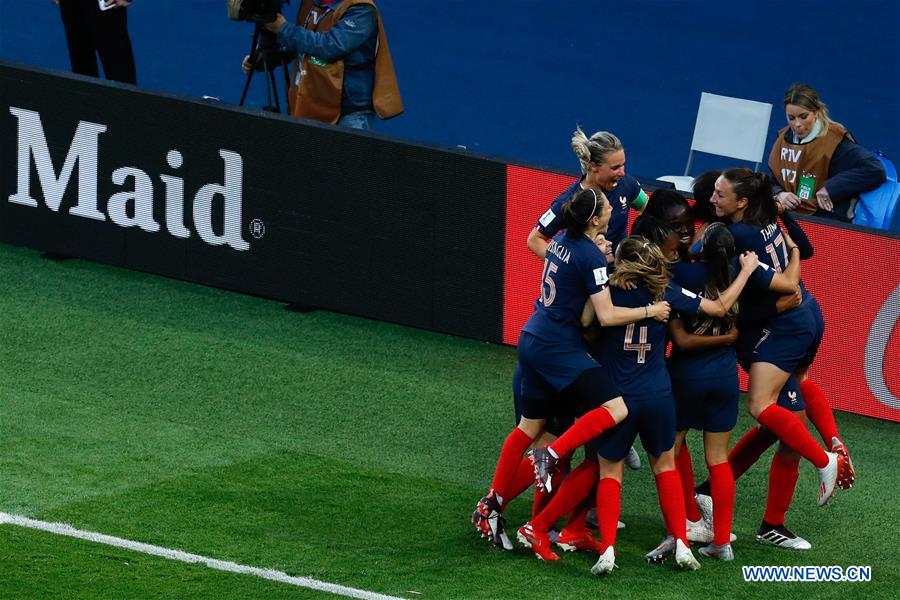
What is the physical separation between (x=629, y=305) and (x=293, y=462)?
2.29m

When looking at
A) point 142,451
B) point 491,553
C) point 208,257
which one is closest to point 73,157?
point 208,257

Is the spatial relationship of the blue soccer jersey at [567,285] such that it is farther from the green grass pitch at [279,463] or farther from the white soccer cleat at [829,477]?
the white soccer cleat at [829,477]

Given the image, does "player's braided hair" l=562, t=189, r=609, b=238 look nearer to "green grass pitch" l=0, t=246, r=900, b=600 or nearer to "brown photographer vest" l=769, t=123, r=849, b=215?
"green grass pitch" l=0, t=246, r=900, b=600

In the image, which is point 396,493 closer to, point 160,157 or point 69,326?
point 69,326

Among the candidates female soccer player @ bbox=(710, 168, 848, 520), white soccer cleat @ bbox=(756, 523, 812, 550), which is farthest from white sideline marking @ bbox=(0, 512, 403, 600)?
female soccer player @ bbox=(710, 168, 848, 520)

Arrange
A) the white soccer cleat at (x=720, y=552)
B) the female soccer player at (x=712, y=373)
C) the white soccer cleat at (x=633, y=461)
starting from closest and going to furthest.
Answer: the female soccer player at (x=712, y=373) → the white soccer cleat at (x=720, y=552) → the white soccer cleat at (x=633, y=461)

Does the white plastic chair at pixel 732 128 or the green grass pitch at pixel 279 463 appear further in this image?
the white plastic chair at pixel 732 128

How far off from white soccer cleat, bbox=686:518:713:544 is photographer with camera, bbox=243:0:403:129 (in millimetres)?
4286

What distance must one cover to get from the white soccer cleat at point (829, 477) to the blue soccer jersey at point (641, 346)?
38.0 inches

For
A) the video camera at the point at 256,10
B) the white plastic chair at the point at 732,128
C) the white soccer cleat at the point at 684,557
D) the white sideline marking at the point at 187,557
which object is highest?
the video camera at the point at 256,10

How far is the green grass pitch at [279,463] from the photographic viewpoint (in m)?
7.28

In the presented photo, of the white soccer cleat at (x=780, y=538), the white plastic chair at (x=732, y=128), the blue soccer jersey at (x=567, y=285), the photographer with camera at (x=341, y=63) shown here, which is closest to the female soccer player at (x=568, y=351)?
the blue soccer jersey at (x=567, y=285)

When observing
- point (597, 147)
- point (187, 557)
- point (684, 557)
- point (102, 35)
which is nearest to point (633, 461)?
point (684, 557)

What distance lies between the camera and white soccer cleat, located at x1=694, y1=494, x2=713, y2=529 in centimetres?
809
